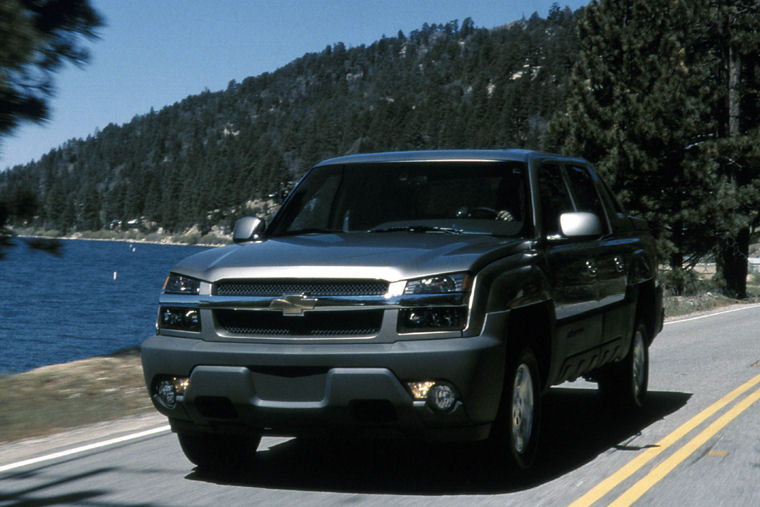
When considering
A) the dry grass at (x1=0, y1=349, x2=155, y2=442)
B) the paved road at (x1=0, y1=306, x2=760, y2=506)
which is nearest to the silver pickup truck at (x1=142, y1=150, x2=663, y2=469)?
the paved road at (x1=0, y1=306, x2=760, y2=506)

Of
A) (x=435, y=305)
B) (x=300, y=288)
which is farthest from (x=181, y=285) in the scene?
(x=435, y=305)

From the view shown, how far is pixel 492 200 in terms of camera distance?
22.4 feet

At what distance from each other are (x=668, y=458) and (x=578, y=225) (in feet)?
5.26

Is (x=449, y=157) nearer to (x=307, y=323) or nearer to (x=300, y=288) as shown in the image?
(x=300, y=288)

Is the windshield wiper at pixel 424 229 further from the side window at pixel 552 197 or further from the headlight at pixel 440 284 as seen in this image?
the headlight at pixel 440 284

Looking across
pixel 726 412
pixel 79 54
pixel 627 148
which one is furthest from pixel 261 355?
pixel 627 148

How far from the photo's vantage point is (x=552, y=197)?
729 centimetres

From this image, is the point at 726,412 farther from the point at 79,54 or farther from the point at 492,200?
the point at 79,54

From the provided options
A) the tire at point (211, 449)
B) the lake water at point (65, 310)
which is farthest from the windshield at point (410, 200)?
the lake water at point (65, 310)

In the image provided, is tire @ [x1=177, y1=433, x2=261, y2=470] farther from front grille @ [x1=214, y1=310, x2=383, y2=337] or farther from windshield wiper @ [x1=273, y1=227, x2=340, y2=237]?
windshield wiper @ [x1=273, y1=227, x2=340, y2=237]

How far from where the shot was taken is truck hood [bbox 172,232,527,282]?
5500 millimetres

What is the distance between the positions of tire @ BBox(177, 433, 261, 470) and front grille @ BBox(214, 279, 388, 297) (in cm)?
98

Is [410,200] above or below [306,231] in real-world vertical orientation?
above

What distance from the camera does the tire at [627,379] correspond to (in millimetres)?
8656
